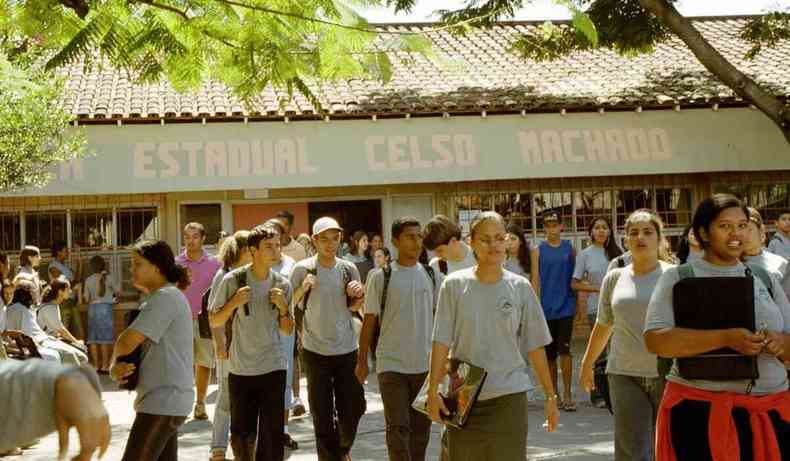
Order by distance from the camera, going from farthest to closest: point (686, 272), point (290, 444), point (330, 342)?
point (290, 444) < point (330, 342) < point (686, 272)

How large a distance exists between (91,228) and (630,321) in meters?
12.6

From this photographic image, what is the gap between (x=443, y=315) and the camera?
593 cm

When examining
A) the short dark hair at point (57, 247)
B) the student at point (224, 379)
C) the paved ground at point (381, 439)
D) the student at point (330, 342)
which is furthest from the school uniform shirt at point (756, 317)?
the short dark hair at point (57, 247)

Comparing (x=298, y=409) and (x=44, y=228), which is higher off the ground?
(x=44, y=228)

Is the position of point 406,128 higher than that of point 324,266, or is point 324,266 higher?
point 406,128

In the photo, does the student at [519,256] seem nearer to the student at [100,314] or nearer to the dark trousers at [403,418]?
the dark trousers at [403,418]

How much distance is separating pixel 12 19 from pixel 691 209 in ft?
48.7

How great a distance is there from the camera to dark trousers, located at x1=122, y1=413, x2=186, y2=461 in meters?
5.64

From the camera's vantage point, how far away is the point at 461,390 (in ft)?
18.8

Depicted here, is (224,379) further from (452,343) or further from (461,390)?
(461,390)

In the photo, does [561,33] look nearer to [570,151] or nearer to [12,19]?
[570,151]

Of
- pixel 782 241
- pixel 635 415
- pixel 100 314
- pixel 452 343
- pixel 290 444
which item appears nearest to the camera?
pixel 452 343

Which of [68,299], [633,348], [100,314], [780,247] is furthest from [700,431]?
[68,299]

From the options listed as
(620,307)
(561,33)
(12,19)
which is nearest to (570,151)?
(561,33)
